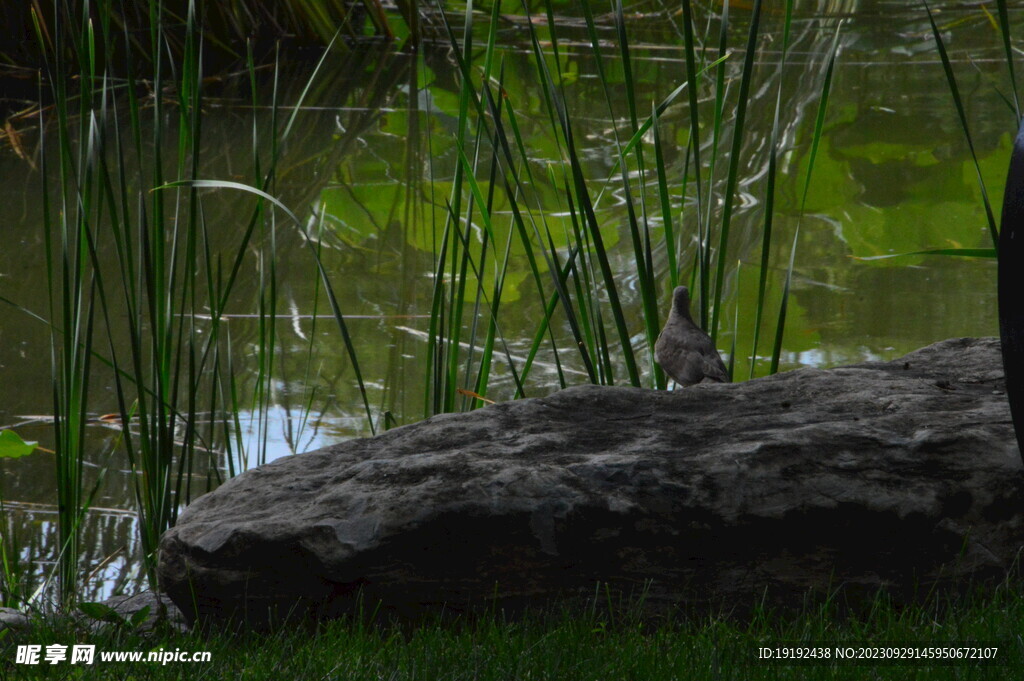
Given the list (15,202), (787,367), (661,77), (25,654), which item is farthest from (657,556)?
(661,77)

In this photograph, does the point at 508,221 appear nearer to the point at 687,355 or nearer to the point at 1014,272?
the point at 687,355

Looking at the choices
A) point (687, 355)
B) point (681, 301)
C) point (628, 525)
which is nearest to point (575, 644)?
point (628, 525)

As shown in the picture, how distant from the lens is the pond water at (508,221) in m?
2.96

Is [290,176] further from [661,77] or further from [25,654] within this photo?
[25,654]

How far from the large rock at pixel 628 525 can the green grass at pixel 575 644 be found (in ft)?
0.15

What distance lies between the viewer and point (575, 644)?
1571 mm

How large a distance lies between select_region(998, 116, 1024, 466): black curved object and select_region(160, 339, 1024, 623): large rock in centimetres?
42

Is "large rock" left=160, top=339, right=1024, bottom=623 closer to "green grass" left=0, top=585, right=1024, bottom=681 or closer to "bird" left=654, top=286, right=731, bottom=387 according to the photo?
"green grass" left=0, top=585, right=1024, bottom=681

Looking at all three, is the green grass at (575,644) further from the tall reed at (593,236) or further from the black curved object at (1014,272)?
the tall reed at (593,236)

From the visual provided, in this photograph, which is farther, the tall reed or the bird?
the bird

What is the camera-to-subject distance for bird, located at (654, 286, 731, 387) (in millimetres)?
2359

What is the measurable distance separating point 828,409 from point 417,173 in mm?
3040

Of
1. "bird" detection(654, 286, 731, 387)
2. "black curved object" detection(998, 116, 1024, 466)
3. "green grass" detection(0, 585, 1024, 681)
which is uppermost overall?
"black curved object" detection(998, 116, 1024, 466)

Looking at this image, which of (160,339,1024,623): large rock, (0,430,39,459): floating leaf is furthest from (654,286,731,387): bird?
(0,430,39,459): floating leaf
